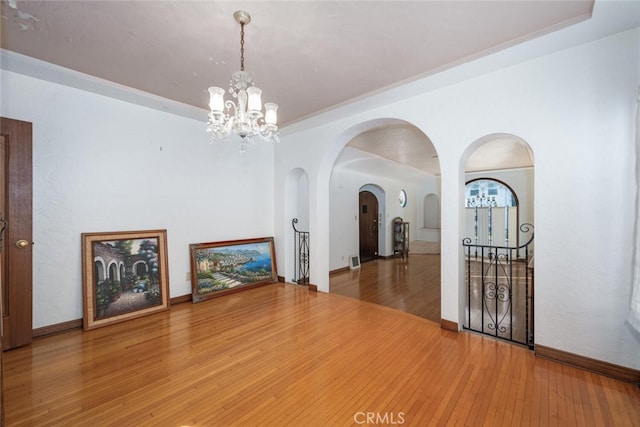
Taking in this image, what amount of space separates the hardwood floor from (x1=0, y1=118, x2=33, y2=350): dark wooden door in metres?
3.88

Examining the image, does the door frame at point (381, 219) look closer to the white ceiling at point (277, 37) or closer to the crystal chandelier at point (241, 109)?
the white ceiling at point (277, 37)

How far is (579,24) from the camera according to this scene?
7.01ft

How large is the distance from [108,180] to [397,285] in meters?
4.82

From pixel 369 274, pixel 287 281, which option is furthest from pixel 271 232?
pixel 369 274

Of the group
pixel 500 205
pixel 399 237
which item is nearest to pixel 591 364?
pixel 399 237

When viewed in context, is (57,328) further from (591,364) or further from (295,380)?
(591,364)

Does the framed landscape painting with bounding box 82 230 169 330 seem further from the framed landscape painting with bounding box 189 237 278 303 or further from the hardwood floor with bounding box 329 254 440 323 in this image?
the hardwood floor with bounding box 329 254 440 323

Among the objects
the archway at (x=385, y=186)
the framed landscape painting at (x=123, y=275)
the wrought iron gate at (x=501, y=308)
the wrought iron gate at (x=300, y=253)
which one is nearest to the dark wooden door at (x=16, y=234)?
the framed landscape painting at (x=123, y=275)

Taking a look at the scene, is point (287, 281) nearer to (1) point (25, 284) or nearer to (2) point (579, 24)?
(1) point (25, 284)

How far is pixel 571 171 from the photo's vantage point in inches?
94.9

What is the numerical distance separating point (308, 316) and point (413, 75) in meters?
3.08

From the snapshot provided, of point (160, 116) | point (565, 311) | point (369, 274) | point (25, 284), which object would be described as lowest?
point (369, 274)

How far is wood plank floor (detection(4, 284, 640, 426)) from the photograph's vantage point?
1847mm

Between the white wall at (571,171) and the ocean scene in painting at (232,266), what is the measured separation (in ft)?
9.98
